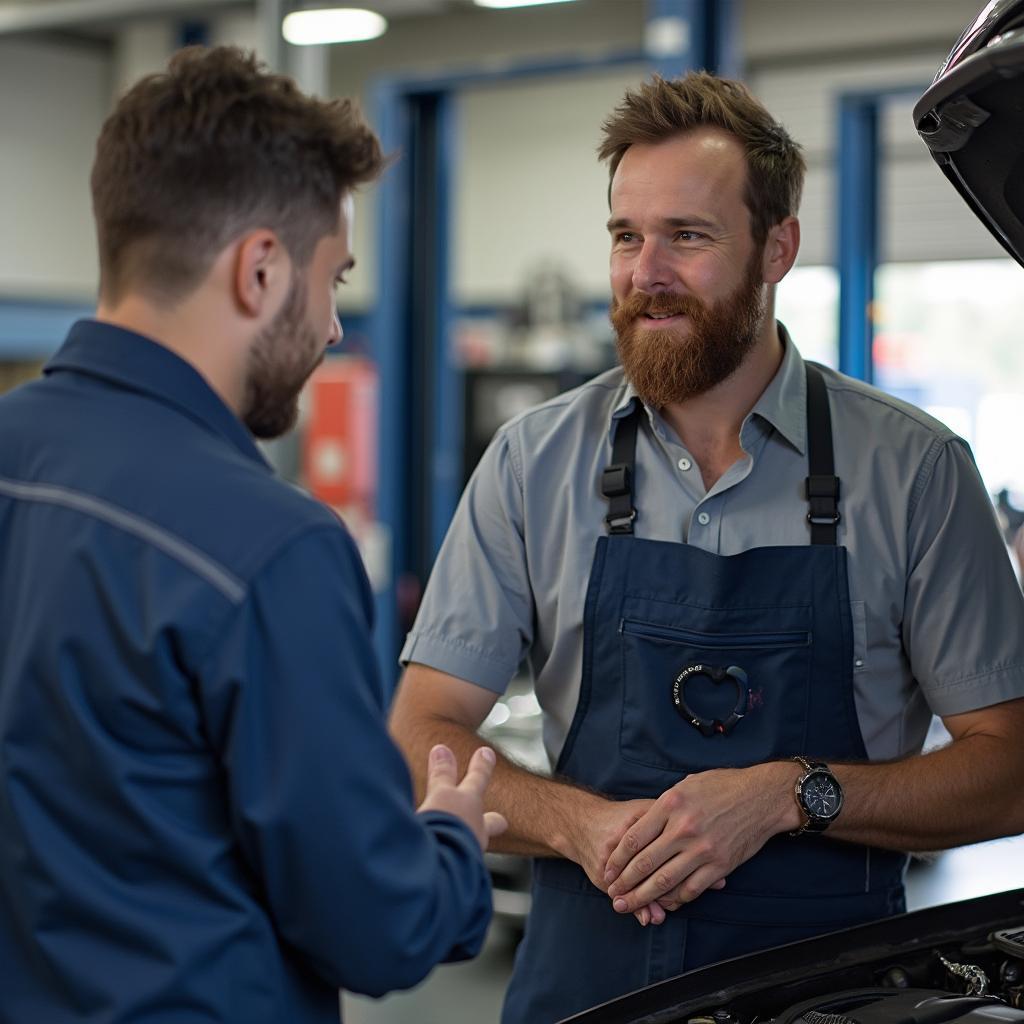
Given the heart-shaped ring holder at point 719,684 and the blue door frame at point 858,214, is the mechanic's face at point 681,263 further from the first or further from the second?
the blue door frame at point 858,214

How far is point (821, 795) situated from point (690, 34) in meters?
3.27

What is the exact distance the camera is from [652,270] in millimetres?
1868

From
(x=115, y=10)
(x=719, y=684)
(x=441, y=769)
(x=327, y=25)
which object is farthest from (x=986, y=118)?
(x=115, y=10)

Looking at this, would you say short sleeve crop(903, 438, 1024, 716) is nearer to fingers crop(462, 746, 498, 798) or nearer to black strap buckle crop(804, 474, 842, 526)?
black strap buckle crop(804, 474, 842, 526)

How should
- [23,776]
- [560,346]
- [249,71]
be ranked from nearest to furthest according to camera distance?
1. [23,776]
2. [249,71]
3. [560,346]

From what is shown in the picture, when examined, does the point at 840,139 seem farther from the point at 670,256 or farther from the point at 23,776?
the point at 23,776

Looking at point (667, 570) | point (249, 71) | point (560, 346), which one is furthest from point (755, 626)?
point (560, 346)

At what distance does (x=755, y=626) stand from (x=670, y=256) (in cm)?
50

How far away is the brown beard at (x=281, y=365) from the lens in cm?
115

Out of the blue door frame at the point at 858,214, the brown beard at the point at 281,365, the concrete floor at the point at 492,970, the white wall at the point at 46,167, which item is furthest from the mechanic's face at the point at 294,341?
the white wall at the point at 46,167

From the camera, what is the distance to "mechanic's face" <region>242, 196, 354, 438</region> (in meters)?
1.16

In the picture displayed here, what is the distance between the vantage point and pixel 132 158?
3.70 feet

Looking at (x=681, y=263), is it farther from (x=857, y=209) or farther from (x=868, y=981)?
(x=857, y=209)

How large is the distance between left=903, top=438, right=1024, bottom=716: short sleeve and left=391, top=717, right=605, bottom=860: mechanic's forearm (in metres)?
0.47
